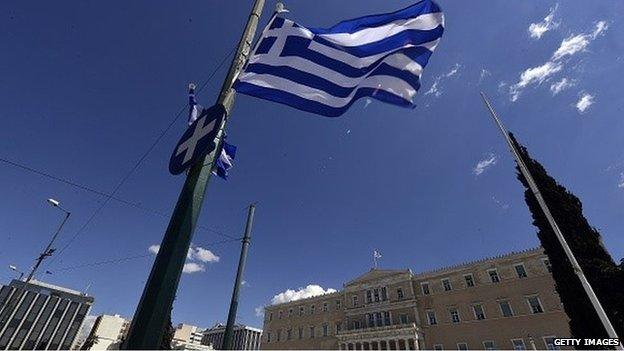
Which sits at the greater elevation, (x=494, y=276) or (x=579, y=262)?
(x=494, y=276)

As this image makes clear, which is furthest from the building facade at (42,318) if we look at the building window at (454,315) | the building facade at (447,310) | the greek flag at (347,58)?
the greek flag at (347,58)

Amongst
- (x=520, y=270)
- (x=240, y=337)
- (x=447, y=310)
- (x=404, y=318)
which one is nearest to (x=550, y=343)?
(x=520, y=270)

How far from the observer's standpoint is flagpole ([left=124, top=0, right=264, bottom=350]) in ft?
7.11

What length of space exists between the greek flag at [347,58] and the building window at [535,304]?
35.5 metres

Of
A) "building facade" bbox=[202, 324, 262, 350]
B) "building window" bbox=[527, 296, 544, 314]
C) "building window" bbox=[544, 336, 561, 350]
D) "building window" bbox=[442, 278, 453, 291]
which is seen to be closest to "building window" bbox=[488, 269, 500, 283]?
"building window" bbox=[527, 296, 544, 314]

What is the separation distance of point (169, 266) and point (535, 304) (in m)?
38.6

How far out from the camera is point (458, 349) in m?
33.7

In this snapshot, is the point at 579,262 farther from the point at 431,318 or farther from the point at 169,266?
the point at 431,318

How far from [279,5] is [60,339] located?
93653 mm

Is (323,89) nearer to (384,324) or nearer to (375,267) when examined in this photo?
(384,324)

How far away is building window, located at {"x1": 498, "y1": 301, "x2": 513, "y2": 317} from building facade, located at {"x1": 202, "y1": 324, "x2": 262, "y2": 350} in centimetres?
13221

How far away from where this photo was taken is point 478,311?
34375 millimetres

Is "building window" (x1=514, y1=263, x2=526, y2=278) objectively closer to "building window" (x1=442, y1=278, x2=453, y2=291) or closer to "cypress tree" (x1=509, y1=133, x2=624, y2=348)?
"building window" (x1=442, y1=278, x2=453, y2=291)

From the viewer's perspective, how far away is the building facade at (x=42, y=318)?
63.7m
